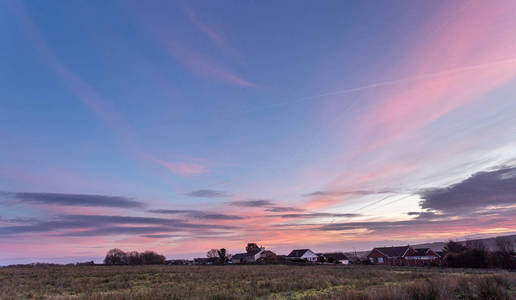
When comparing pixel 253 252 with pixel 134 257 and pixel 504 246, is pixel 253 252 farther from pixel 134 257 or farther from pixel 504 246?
pixel 504 246

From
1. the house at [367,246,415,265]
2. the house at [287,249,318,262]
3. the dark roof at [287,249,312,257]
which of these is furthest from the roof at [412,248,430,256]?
the dark roof at [287,249,312,257]

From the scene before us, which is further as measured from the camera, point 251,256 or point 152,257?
point 152,257

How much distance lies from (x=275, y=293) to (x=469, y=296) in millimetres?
9509

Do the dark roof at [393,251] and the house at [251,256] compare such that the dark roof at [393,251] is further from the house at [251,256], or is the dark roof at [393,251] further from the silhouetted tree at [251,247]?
the silhouetted tree at [251,247]

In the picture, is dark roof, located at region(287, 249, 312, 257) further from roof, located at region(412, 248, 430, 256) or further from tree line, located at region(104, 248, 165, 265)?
tree line, located at region(104, 248, 165, 265)

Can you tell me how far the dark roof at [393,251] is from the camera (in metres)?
89.1

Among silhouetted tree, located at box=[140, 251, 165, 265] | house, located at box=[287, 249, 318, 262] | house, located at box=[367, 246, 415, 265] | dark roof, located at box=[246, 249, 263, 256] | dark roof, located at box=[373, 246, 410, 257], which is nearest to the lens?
house, located at box=[367, 246, 415, 265]

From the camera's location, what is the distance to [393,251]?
91.7 meters

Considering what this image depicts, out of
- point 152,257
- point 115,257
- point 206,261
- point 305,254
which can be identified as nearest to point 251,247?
point 206,261

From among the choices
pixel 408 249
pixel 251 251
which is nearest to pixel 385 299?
pixel 408 249

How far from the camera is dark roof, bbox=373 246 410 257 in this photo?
292ft

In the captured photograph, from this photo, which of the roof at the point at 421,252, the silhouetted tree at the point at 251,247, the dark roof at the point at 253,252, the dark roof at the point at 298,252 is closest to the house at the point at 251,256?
the dark roof at the point at 253,252

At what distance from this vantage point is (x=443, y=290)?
478 inches

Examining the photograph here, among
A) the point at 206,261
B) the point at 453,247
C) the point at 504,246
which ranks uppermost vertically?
the point at 504,246
